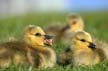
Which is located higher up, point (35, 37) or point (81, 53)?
point (35, 37)

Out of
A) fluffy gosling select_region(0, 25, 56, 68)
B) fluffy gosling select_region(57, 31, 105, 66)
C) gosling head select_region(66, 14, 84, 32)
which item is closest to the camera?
fluffy gosling select_region(0, 25, 56, 68)

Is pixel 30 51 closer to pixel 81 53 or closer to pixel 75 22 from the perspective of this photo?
pixel 81 53

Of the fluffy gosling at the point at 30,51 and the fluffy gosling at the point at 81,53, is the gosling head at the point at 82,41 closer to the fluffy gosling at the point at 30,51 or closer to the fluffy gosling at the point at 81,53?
the fluffy gosling at the point at 81,53

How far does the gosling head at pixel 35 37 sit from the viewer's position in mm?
6708

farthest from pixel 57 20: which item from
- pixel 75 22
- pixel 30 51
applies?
pixel 30 51

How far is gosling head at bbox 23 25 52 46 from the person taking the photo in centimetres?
671

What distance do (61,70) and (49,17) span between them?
6.18 meters

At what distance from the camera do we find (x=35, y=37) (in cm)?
677

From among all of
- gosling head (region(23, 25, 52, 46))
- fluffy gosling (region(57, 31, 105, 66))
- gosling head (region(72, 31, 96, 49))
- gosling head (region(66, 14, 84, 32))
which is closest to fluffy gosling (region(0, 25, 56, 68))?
gosling head (region(23, 25, 52, 46))

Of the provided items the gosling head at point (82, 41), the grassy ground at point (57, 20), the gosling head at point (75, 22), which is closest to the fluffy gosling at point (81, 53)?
the gosling head at point (82, 41)

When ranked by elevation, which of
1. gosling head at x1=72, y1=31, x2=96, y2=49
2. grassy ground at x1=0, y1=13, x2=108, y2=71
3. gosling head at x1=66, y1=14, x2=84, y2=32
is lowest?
grassy ground at x1=0, y1=13, x2=108, y2=71

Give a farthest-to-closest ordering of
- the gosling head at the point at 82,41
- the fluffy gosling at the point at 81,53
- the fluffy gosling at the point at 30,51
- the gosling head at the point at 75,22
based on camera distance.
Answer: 1. the gosling head at the point at 75,22
2. the gosling head at the point at 82,41
3. the fluffy gosling at the point at 81,53
4. the fluffy gosling at the point at 30,51

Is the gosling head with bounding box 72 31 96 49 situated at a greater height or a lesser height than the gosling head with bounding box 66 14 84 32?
greater

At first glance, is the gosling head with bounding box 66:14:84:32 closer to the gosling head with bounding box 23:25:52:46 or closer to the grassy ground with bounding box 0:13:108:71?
the grassy ground with bounding box 0:13:108:71
